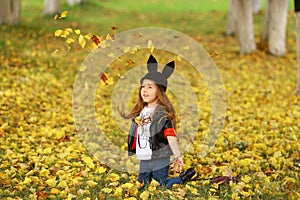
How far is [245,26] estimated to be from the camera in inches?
591

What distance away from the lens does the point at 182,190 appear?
4.92 m

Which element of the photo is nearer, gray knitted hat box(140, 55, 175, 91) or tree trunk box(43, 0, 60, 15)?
gray knitted hat box(140, 55, 175, 91)

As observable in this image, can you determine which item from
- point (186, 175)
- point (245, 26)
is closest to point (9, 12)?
point (245, 26)

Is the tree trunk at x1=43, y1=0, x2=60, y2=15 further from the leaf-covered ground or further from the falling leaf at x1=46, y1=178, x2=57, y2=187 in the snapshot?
the falling leaf at x1=46, y1=178, x2=57, y2=187

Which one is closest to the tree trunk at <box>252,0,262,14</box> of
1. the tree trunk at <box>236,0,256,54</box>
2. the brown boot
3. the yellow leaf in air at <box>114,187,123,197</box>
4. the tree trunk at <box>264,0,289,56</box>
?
the tree trunk at <box>264,0,289,56</box>

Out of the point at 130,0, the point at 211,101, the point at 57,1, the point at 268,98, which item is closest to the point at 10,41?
the point at 211,101

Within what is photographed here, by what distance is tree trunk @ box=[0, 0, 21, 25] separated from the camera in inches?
666

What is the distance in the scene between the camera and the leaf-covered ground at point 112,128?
500cm

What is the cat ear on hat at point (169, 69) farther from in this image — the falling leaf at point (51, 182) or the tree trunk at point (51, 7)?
the tree trunk at point (51, 7)

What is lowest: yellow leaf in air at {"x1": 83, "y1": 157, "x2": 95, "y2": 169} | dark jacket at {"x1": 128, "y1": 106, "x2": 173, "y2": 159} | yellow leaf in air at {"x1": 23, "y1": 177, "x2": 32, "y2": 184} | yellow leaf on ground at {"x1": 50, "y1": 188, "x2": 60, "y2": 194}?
yellow leaf on ground at {"x1": 50, "y1": 188, "x2": 60, "y2": 194}

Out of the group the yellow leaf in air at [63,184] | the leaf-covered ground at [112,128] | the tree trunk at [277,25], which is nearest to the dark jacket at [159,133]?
the leaf-covered ground at [112,128]

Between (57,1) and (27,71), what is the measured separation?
41.3 ft

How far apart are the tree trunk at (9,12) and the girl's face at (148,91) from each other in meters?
13.2

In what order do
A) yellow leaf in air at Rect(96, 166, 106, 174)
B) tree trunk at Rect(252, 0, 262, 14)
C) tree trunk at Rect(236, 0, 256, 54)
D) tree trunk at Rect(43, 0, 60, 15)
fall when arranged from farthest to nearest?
tree trunk at Rect(252, 0, 262, 14) < tree trunk at Rect(43, 0, 60, 15) < tree trunk at Rect(236, 0, 256, 54) < yellow leaf in air at Rect(96, 166, 106, 174)
